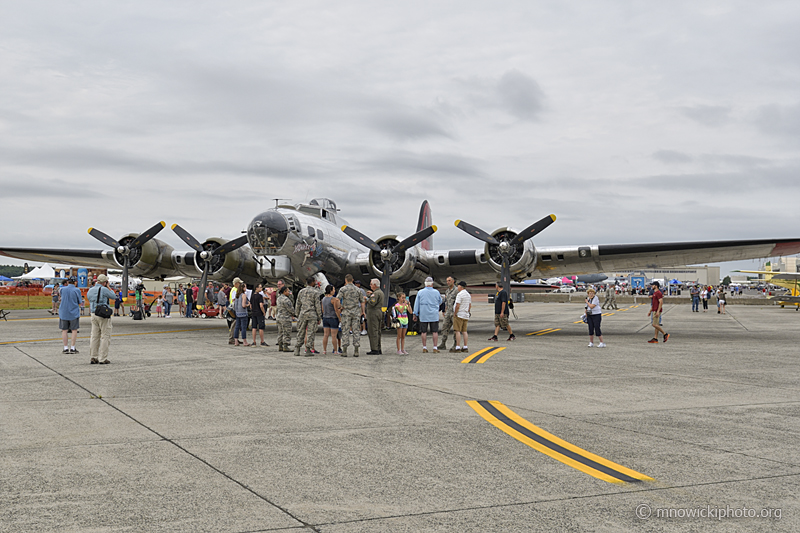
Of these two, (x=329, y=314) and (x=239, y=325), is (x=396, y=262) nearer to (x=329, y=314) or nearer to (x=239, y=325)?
(x=239, y=325)

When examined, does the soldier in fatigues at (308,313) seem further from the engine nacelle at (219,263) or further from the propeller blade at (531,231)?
the engine nacelle at (219,263)

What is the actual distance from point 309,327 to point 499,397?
7.47 meters

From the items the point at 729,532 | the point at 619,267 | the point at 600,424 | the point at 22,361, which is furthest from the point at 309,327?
the point at 619,267

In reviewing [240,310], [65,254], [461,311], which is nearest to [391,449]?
[461,311]

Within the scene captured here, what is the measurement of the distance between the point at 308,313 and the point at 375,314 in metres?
1.69

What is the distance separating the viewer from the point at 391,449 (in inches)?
246

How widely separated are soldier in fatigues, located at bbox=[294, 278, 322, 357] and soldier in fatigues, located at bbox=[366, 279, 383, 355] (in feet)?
4.24

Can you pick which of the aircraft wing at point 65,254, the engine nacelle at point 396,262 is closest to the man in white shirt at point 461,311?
the engine nacelle at point 396,262

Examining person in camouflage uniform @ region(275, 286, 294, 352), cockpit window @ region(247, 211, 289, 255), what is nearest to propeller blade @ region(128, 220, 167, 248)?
cockpit window @ region(247, 211, 289, 255)

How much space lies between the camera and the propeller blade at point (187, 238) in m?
27.4

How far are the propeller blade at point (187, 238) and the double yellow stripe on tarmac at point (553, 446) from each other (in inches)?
834

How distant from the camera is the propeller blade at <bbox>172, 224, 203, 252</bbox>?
27.4 metres

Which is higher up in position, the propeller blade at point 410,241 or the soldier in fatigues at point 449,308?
the propeller blade at point 410,241

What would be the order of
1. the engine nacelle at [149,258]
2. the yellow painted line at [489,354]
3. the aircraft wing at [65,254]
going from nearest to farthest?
the yellow painted line at [489,354] → the engine nacelle at [149,258] → the aircraft wing at [65,254]
